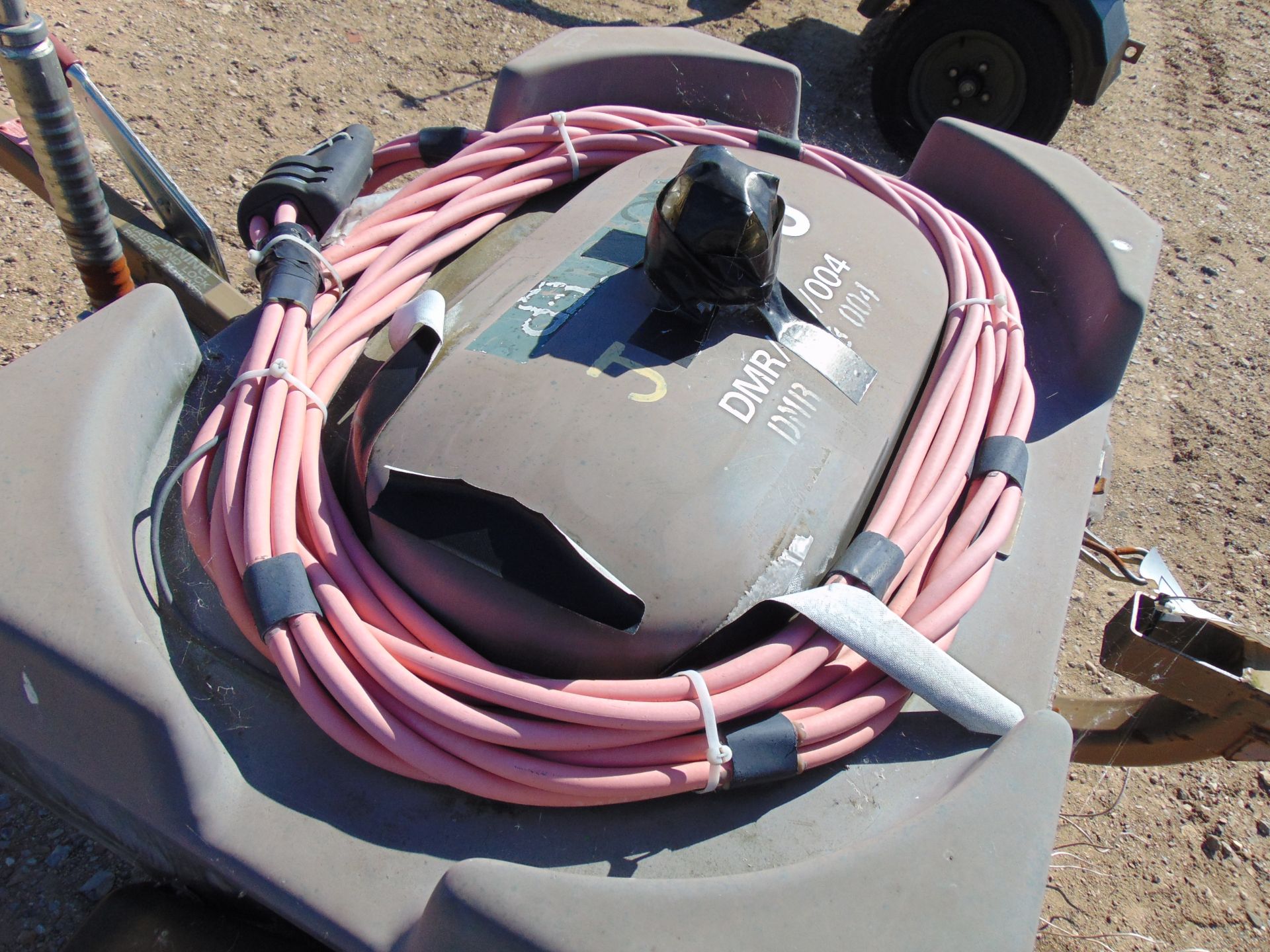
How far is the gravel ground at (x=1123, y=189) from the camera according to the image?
196 centimetres

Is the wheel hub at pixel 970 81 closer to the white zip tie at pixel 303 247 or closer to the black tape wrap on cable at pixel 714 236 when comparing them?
the black tape wrap on cable at pixel 714 236

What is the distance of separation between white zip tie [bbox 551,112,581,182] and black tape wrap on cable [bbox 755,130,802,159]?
374 mm

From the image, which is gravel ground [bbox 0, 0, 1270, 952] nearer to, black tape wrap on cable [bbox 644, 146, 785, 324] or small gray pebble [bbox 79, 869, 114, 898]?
small gray pebble [bbox 79, 869, 114, 898]

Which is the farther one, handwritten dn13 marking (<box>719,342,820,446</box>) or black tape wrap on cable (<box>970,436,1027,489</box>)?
black tape wrap on cable (<box>970,436,1027,489</box>)

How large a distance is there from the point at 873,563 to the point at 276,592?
749mm

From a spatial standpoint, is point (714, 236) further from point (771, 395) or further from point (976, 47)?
point (976, 47)

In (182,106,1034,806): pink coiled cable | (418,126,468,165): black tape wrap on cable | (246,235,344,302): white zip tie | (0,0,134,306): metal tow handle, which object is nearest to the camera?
(182,106,1034,806): pink coiled cable

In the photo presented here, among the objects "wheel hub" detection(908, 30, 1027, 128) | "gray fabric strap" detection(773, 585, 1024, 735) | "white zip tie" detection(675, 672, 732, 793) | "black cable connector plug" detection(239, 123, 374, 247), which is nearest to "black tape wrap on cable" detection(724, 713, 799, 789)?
"white zip tie" detection(675, 672, 732, 793)

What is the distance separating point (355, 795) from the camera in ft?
3.74

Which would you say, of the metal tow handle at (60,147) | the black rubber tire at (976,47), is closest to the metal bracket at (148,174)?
the metal tow handle at (60,147)

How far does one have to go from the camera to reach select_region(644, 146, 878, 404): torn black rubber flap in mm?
1295

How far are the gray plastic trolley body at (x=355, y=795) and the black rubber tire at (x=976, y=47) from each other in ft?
8.58

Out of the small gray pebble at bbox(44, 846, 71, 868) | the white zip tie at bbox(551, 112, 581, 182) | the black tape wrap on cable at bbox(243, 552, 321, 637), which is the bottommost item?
the small gray pebble at bbox(44, 846, 71, 868)

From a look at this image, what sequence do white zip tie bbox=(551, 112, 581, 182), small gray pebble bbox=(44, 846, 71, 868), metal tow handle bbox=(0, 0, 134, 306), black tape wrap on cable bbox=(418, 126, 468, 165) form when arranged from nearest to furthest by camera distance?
metal tow handle bbox=(0, 0, 134, 306) → small gray pebble bbox=(44, 846, 71, 868) → white zip tie bbox=(551, 112, 581, 182) → black tape wrap on cable bbox=(418, 126, 468, 165)
